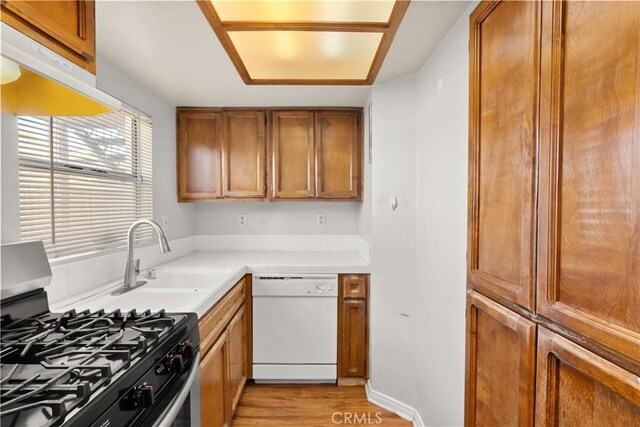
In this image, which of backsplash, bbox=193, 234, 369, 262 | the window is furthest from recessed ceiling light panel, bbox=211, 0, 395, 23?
backsplash, bbox=193, 234, 369, 262

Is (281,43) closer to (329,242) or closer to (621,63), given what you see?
(621,63)

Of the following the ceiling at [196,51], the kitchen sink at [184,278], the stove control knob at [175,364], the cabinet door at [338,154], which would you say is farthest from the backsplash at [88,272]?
the cabinet door at [338,154]

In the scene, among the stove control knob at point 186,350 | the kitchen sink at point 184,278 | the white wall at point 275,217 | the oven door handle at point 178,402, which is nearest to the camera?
the oven door handle at point 178,402

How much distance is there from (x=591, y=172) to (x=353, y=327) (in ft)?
6.46

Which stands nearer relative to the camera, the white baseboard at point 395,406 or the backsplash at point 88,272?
the backsplash at point 88,272

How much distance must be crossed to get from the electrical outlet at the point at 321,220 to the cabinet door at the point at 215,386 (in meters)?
1.46

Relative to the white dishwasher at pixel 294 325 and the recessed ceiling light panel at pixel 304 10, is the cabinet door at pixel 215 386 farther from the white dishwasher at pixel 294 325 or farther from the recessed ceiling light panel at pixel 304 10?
the recessed ceiling light panel at pixel 304 10

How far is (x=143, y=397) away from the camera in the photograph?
0.84 metres

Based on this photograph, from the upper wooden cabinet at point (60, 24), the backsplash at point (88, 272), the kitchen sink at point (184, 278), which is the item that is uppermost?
the upper wooden cabinet at point (60, 24)

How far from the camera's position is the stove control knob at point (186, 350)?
3.72 ft

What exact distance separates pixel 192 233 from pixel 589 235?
9.55ft

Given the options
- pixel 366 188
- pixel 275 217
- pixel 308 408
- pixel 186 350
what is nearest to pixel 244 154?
pixel 275 217

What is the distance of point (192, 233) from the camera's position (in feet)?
9.77

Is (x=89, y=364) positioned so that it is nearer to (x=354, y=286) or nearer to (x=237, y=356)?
(x=237, y=356)
